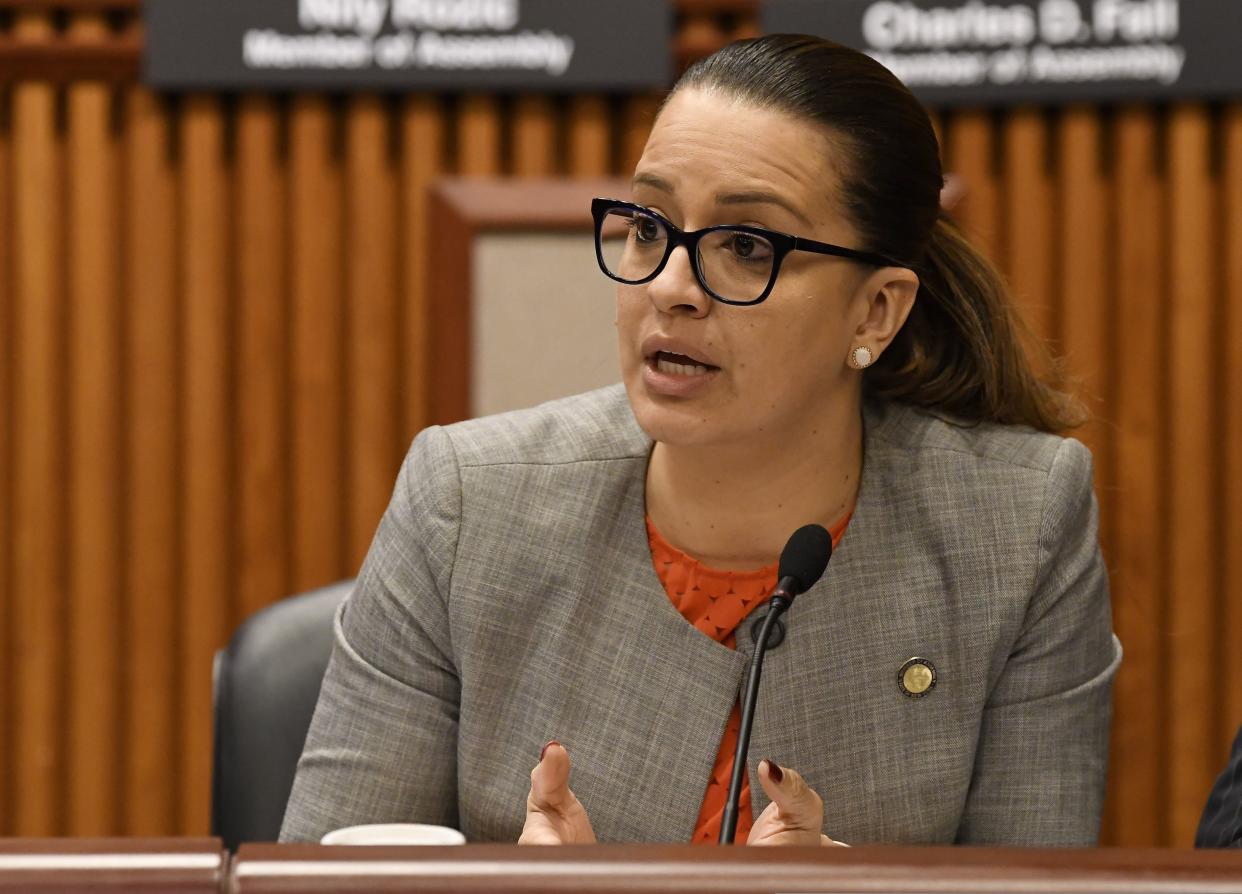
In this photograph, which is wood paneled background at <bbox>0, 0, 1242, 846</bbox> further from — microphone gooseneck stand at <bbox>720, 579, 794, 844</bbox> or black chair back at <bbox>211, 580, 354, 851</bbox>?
microphone gooseneck stand at <bbox>720, 579, 794, 844</bbox>

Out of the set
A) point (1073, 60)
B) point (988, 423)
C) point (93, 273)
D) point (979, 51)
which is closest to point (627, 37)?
point (979, 51)

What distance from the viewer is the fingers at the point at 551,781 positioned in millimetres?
1530

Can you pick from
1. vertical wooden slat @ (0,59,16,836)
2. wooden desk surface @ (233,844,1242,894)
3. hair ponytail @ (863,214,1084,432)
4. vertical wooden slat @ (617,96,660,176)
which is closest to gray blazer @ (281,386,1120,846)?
hair ponytail @ (863,214,1084,432)

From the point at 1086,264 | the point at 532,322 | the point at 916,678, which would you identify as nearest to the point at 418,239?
the point at 532,322

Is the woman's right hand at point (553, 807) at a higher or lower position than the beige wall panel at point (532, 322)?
lower

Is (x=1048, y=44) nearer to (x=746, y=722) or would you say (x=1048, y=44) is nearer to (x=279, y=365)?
(x=279, y=365)

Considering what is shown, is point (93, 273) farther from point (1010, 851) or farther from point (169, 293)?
point (1010, 851)

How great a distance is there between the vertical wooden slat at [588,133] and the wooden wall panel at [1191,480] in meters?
1.27

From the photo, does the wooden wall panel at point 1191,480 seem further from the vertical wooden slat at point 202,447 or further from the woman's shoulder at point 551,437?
the vertical wooden slat at point 202,447

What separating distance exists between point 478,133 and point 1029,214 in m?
1.25

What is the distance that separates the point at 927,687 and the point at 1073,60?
2024 millimetres

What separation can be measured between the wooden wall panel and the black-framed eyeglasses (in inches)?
77.9

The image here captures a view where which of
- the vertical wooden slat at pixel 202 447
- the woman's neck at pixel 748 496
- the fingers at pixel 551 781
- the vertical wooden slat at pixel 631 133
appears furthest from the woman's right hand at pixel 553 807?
the vertical wooden slat at pixel 631 133

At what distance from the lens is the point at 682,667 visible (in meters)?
1.79
